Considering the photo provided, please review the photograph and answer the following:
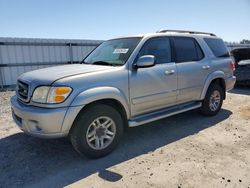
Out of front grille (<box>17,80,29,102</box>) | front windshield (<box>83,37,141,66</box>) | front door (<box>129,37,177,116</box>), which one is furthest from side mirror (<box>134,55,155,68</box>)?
front grille (<box>17,80,29,102</box>)

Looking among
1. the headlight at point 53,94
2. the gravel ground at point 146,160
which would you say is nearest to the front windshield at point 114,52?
the headlight at point 53,94

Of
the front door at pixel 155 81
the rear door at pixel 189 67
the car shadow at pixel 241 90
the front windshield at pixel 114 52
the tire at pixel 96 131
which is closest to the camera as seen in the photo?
the tire at pixel 96 131

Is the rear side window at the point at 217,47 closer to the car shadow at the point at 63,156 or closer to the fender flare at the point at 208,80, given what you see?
the fender flare at the point at 208,80

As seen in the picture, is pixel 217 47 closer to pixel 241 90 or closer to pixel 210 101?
pixel 210 101

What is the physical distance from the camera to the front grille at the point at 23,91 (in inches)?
150

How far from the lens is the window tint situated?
461 cm

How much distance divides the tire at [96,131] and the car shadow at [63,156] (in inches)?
6.6

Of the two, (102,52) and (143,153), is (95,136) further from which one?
(102,52)

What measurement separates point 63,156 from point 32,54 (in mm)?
8043

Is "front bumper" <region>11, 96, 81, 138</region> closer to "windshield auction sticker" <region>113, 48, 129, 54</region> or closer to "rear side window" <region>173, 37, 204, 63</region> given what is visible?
"windshield auction sticker" <region>113, 48, 129, 54</region>

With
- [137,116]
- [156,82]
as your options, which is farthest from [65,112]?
[156,82]

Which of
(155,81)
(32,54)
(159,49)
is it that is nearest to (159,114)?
(155,81)

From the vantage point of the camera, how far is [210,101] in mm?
6000

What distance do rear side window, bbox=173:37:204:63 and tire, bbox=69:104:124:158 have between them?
193 centimetres
